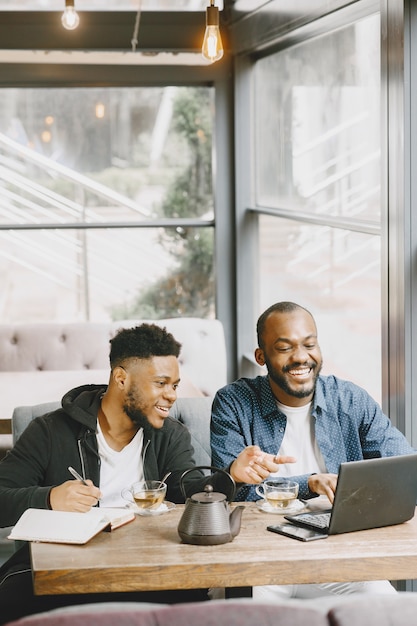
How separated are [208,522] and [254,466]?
0.31 metres

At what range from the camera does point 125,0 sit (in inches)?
192

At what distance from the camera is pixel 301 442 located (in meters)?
2.80

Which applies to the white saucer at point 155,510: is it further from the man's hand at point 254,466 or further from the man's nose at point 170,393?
the man's nose at point 170,393

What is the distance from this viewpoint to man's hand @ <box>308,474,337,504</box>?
8.00 feet

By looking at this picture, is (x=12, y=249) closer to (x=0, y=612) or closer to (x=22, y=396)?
(x=22, y=396)

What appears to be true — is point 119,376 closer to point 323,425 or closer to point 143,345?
point 143,345

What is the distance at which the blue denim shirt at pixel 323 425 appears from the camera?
2754 mm

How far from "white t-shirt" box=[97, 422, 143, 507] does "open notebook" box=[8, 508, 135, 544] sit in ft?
0.94

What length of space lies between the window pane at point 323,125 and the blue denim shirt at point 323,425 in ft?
2.85

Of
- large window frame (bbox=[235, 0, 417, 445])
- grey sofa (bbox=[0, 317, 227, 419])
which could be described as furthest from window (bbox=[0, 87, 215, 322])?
large window frame (bbox=[235, 0, 417, 445])

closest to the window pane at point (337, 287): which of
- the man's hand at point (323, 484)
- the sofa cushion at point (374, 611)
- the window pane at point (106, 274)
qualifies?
the window pane at point (106, 274)

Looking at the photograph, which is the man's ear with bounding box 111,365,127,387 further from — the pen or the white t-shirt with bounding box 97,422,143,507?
the pen

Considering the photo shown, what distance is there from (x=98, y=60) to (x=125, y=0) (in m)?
0.46

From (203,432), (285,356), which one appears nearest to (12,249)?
(203,432)
